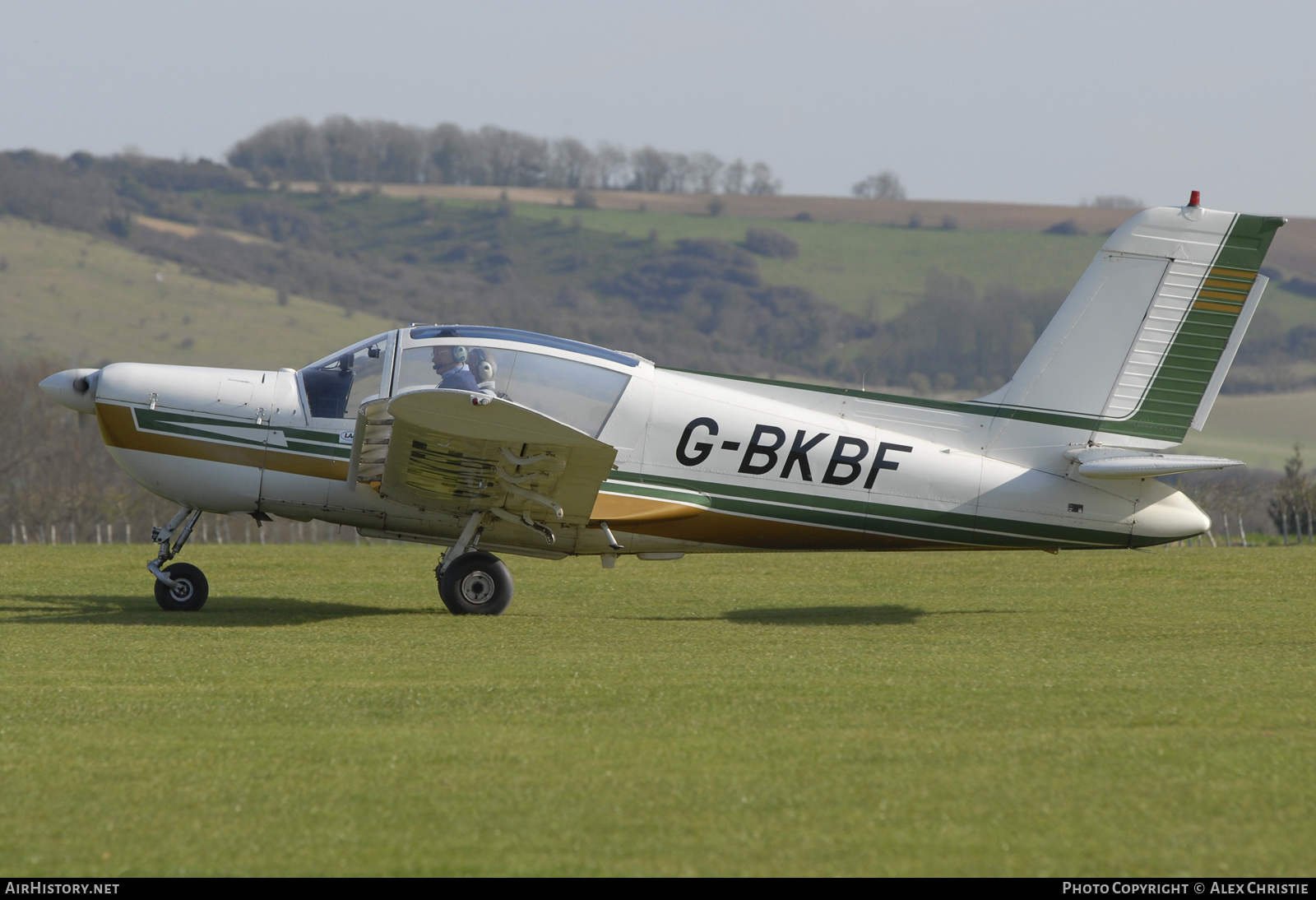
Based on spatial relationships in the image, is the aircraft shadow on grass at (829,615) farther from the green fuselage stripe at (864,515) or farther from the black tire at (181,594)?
the black tire at (181,594)

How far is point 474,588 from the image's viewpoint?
1051cm

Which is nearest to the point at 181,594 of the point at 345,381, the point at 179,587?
the point at 179,587

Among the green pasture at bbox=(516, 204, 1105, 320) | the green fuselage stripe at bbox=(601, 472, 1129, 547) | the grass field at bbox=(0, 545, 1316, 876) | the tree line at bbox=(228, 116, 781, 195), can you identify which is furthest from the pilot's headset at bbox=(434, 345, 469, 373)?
the tree line at bbox=(228, 116, 781, 195)

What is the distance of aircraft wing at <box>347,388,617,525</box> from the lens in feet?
29.8

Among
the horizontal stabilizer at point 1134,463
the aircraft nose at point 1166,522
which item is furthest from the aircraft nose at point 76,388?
the aircraft nose at point 1166,522

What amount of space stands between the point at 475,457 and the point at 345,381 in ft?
5.41

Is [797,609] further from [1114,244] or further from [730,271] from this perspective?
[730,271]

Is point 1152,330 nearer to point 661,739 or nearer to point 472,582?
point 472,582

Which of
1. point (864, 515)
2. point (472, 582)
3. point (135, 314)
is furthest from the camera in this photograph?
point (135, 314)

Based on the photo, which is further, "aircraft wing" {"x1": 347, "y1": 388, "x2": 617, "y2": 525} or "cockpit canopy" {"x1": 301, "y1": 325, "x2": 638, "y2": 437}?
"cockpit canopy" {"x1": 301, "y1": 325, "x2": 638, "y2": 437}

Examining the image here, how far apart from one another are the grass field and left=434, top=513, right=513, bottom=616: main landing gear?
0.28 metres

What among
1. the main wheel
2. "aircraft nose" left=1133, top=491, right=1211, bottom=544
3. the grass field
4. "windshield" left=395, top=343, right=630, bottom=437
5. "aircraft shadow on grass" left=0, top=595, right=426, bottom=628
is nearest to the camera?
the grass field

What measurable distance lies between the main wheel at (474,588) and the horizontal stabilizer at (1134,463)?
5065mm

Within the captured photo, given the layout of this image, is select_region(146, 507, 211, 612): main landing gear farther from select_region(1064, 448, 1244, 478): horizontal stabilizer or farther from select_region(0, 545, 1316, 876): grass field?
select_region(1064, 448, 1244, 478): horizontal stabilizer
